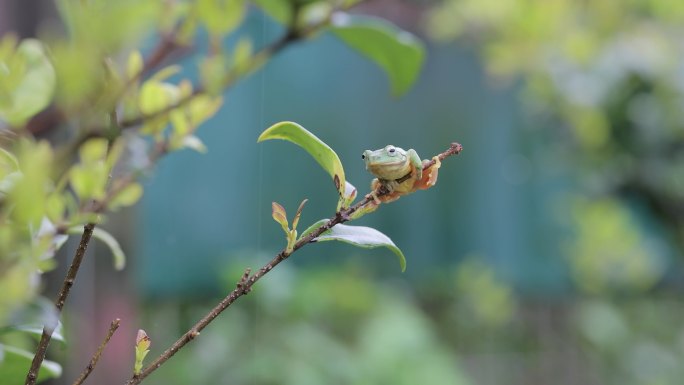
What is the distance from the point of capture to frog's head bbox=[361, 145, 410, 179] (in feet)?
1.07

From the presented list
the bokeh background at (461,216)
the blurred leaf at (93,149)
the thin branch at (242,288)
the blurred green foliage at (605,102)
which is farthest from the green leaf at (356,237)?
the blurred green foliage at (605,102)

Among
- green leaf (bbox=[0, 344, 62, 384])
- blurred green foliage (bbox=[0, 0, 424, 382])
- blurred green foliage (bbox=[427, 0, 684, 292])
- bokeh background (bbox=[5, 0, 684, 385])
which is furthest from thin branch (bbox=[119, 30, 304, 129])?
blurred green foliage (bbox=[427, 0, 684, 292])

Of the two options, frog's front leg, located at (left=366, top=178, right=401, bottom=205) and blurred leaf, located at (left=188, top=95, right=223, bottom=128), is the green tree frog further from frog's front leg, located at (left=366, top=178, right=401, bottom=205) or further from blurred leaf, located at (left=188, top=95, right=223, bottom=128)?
blurred leaf, located at (left=188, top=95, right=223, bottom=128)

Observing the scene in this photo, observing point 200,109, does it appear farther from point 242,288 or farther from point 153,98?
point 242,288

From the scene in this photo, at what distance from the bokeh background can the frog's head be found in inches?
30.0

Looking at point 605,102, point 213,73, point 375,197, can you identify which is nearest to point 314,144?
point 375,197

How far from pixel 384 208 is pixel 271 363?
420 mm

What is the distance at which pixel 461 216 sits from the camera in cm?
178

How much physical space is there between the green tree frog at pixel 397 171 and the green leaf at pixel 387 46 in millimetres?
190

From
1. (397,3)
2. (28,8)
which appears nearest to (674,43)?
(397,3)

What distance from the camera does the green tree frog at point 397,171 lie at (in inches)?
12.9

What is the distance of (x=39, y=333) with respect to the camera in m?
0.38

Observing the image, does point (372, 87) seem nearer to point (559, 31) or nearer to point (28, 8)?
point (559, 31)

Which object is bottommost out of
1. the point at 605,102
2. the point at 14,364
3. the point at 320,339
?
the point at 320,339
